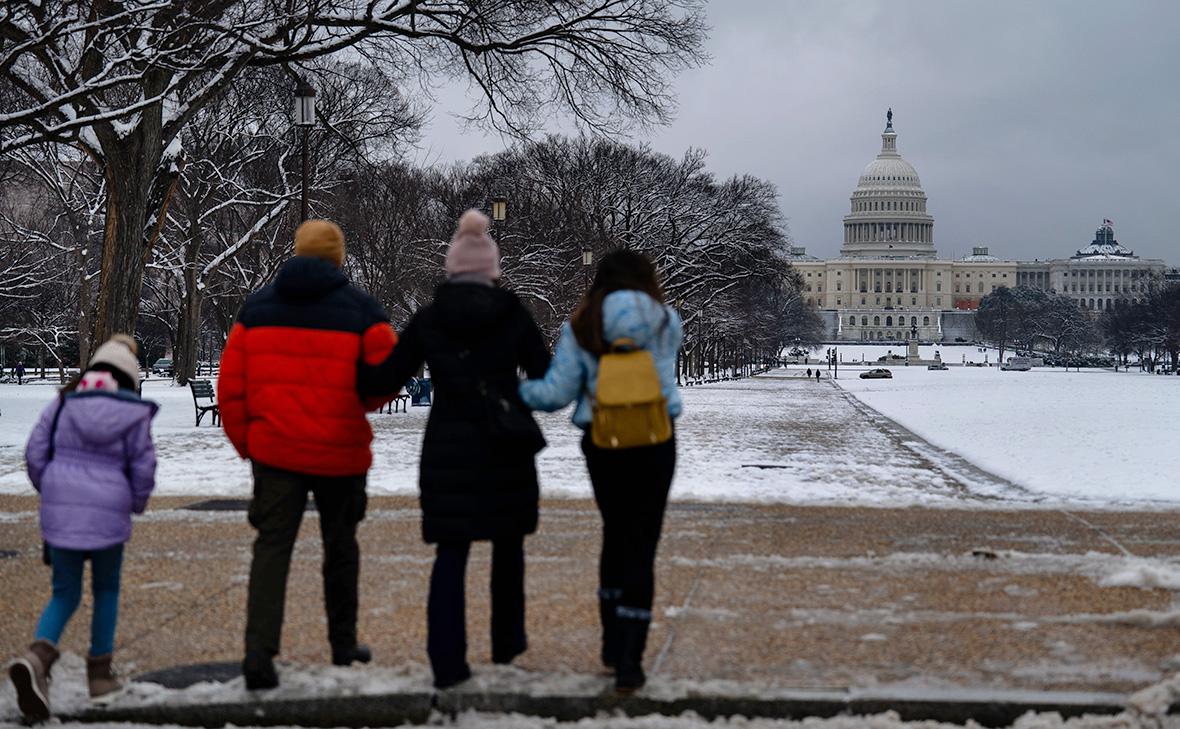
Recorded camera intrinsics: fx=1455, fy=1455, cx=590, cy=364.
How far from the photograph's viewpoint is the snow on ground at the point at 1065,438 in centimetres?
1553

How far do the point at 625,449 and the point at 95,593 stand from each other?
2.32m

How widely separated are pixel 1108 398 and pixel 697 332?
25853 mm

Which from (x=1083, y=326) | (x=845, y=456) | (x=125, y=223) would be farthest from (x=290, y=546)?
(x=1083, y=326)

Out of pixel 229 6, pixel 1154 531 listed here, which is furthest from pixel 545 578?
pixel 229 6

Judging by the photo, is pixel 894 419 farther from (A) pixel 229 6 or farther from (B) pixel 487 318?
(B) pixel 487 318

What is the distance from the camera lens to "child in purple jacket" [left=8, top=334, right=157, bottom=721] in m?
5.88

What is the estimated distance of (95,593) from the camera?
6.09 meters

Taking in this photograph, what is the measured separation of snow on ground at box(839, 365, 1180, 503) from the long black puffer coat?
30.9 feet

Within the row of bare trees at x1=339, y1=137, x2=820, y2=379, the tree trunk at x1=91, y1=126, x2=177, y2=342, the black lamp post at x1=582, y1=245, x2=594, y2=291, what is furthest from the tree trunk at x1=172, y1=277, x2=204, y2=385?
the tree trunk at x1=91, y1=126, x2=177, y2=342

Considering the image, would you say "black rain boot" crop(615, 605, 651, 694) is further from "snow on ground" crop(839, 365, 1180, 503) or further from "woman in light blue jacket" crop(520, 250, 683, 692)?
"snow on ground" crop(839, 365, 1180, 503)

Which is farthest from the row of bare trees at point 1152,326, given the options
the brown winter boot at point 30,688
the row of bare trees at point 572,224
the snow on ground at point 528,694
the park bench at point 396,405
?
the brown winter boot at point 30,688

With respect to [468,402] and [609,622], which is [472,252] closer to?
[468,402]

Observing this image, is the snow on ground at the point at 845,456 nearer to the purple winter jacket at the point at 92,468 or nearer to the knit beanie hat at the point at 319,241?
the knit beanie hat at the point at 319,241

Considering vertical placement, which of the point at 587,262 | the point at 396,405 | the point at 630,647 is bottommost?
the point at 630,647
